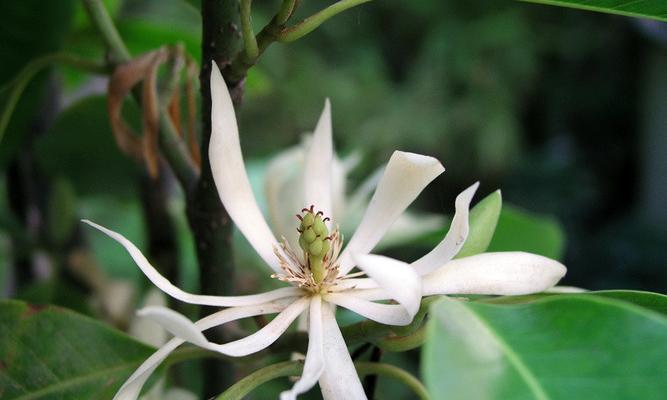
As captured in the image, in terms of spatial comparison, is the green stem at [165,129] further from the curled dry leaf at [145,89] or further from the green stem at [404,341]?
the green stem at [404,341]

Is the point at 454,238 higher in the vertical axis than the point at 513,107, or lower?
lower

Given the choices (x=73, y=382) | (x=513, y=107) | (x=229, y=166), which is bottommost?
(x=73, y=382)

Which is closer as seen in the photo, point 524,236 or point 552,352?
point 552,352

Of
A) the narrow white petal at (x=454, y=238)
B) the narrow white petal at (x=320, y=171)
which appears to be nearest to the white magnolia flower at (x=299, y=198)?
the narrow white petal at (x=320, y=171)

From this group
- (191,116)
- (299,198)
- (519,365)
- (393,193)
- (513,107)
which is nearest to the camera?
(519,365)

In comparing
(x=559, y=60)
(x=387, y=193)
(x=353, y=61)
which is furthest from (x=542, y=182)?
(x=387, y=193)

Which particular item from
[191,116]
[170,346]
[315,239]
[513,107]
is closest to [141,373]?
[170,346]

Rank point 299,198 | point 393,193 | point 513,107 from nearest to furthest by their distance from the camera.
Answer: point 393,193
point 299,198
point 513,107

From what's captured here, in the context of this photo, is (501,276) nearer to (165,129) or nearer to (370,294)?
(370,294)

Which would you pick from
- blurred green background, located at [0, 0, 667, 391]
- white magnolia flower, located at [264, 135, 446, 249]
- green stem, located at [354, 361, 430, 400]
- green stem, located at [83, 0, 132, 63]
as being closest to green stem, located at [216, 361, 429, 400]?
green stem, located at [354, 361, 430, 400]
